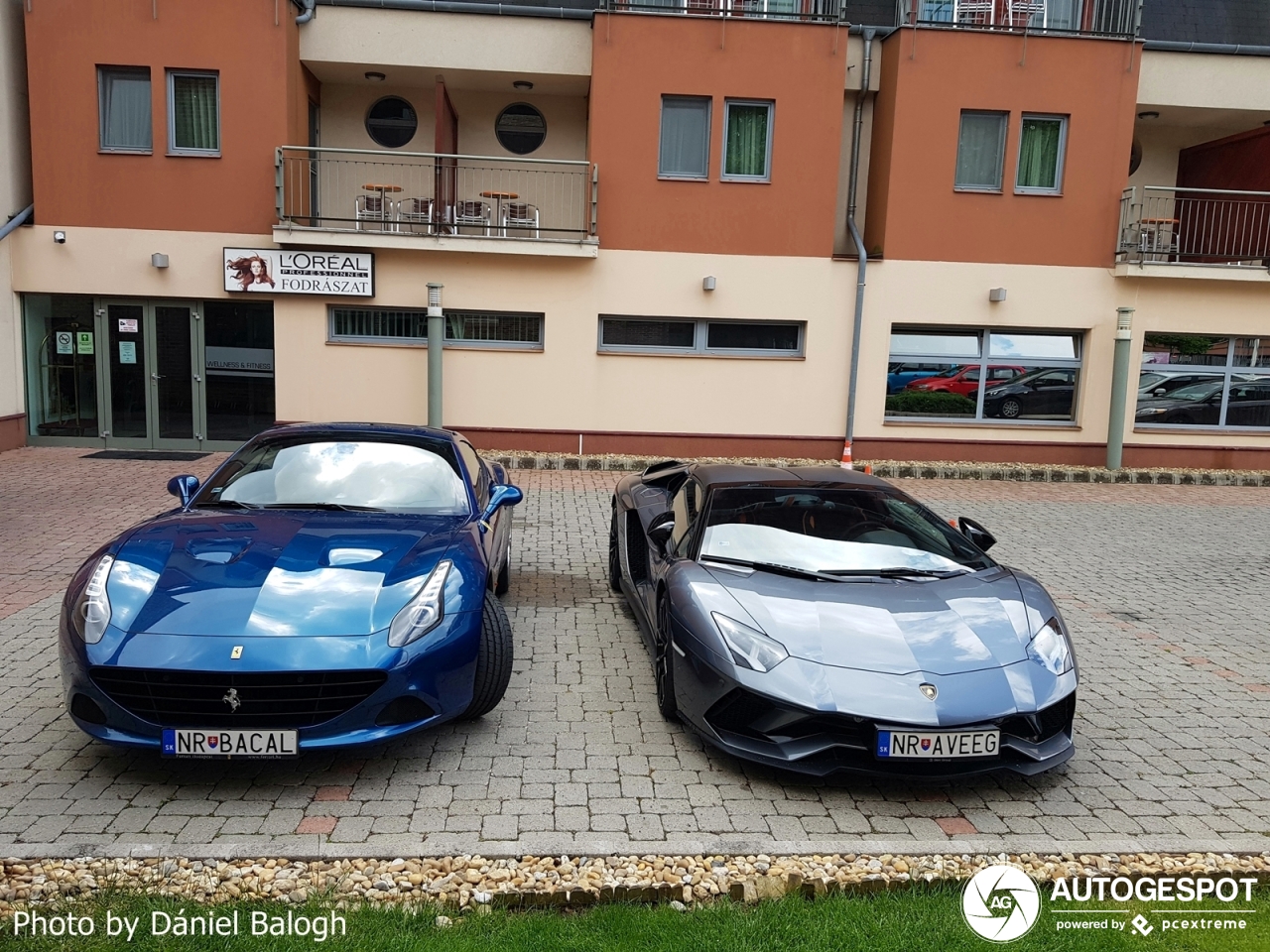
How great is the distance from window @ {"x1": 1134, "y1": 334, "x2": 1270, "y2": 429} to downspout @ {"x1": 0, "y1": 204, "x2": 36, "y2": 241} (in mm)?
17975

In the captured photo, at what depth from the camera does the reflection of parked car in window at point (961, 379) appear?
1555 cm

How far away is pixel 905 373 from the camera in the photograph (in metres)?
15.5

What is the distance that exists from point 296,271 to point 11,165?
4.56m

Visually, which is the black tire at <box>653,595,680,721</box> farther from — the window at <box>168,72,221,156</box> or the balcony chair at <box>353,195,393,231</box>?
the window at <box>168,72,221,156</box>

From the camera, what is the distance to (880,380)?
15289 mm

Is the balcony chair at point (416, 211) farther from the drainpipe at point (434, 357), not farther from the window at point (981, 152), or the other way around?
the window at point (981, 152)

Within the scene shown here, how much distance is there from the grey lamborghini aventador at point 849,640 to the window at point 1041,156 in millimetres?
11736

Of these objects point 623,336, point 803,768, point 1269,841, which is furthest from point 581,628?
point 623,336

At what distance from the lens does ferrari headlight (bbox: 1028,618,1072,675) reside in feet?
14.1

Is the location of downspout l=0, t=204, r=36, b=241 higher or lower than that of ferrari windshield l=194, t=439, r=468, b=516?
higher

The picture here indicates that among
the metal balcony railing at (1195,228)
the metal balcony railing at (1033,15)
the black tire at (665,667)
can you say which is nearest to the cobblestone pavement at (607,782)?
the black tire at (665,667)

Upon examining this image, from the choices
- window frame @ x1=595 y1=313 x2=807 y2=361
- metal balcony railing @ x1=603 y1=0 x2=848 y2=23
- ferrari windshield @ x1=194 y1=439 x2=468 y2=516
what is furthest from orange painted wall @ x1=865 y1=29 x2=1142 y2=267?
ferrari windshield @ x1=194 y1=439 x2=468 y2=516

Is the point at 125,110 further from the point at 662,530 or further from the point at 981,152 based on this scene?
the point at 981,152

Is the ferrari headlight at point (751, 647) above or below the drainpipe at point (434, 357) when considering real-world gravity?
below
